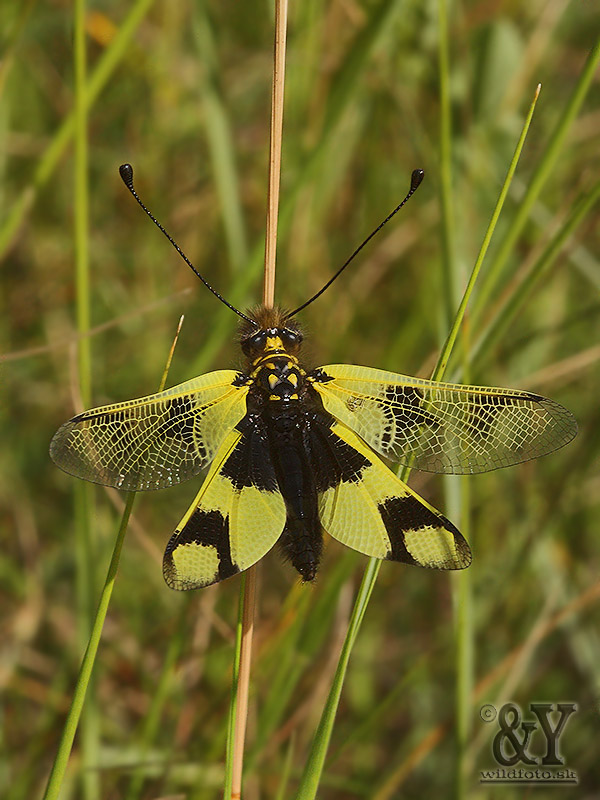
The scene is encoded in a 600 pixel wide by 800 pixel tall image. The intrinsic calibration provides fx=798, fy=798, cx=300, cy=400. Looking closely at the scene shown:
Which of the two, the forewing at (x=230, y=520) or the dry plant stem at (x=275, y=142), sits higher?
the dry plant stem at (x=275, y=142)

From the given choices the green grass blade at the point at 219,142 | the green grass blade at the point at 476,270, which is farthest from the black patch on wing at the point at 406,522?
the green grass blade at the point at 219,142

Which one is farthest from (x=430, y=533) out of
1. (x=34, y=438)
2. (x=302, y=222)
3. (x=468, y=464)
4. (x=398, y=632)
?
(x=34, y=438)

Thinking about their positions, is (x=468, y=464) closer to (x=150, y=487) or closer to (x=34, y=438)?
(x=150, y=487)

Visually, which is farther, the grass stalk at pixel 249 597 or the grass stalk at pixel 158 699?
the grass stalk at pixel 158 699

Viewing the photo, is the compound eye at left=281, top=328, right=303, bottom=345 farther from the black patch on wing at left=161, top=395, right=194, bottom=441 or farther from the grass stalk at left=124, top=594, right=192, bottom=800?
the grass stalk at left=124, top=594, right=192, bottom=800

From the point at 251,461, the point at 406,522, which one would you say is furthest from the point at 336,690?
the point at 251,461
